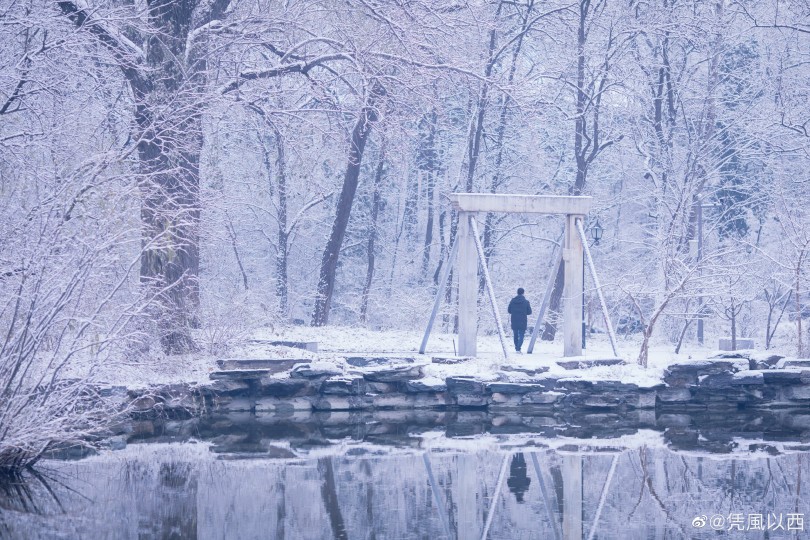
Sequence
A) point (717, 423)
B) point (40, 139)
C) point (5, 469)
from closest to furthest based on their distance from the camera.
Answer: point (5, 469) < point (40, 139) < point (717, 423)

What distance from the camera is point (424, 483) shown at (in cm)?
950

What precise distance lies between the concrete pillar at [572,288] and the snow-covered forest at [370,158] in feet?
3.80

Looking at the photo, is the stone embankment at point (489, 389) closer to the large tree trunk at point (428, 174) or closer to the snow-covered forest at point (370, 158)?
the snow-covered forest at point (370, 158)

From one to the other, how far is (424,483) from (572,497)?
150 centimetres

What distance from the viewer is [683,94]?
2511 cm

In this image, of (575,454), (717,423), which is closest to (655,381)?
(717,423)

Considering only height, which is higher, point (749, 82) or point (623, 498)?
point (749, 82)

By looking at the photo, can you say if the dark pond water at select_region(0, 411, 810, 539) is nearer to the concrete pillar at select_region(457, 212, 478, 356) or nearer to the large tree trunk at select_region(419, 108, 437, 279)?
the concrete pillar at select_region(457, 212, 478, 356)

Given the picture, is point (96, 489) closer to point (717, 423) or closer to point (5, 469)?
point (5, 469)

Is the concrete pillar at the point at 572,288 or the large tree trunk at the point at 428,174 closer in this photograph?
the concrete pillar at the point at 572,288

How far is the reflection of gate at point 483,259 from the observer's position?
15711 millimetres

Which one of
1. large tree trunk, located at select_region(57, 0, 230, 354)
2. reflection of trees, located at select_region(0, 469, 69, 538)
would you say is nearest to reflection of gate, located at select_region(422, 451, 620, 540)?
reflection of trees, located at select_region(0, 469, 69, 538)

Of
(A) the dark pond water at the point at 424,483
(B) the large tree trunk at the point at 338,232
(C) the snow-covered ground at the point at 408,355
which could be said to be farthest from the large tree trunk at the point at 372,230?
(A) the dark pond water at the point at 424,483

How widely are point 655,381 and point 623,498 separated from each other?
19.5 ft
